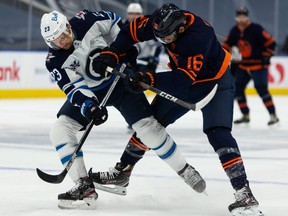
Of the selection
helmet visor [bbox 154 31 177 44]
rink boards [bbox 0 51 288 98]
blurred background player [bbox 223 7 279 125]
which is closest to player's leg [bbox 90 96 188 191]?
helmet visor [bbox 154 31 177 44]

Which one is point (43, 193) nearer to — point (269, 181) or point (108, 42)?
point (108, 42)

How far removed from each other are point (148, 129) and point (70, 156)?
0.40m

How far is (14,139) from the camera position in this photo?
702 cm

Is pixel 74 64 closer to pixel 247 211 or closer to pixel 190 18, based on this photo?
pixel 190 18

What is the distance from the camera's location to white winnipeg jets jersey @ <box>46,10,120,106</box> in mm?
4086

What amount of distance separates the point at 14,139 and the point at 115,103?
2.85 m

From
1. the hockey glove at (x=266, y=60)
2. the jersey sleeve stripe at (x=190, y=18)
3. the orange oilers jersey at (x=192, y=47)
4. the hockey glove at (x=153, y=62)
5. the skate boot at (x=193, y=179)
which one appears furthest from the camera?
the hockey glove at (x=266, y=60)

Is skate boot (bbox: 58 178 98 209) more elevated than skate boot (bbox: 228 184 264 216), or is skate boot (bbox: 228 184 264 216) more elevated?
skate boot (bbox: 228 184 264 216)

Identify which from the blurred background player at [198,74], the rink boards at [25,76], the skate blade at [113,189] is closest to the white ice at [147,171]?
the skate blade at [113,189]

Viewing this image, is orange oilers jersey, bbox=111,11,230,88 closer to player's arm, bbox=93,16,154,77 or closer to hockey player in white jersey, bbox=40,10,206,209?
player's arm, bbox=93,16,154,77

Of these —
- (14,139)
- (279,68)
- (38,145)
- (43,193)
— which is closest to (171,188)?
(43,193)

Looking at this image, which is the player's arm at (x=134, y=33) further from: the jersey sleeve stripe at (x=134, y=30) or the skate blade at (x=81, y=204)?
the skate blade at (x=81, y=204)

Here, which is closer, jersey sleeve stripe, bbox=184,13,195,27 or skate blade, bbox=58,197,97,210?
jersey sleeve stripe, bbox=184,13,195,27

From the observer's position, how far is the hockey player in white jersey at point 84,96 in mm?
4047
